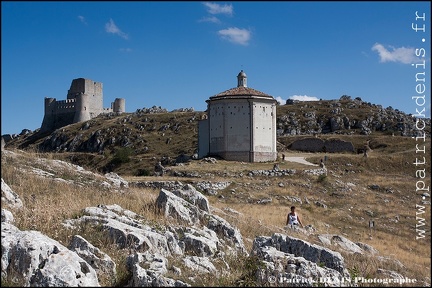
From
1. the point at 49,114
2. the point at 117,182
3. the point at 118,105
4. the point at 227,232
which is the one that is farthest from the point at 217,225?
the point at 118,105

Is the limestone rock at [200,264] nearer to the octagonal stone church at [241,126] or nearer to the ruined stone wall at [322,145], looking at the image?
the octagonal stone church at [241,126]

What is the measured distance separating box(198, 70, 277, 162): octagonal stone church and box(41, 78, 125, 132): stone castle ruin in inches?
2473

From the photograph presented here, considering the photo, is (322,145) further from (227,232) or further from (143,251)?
(143,251)

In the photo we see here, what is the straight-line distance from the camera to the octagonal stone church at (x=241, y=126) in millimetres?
47750

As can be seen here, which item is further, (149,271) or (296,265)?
(296,265)

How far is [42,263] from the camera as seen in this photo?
6086 mm

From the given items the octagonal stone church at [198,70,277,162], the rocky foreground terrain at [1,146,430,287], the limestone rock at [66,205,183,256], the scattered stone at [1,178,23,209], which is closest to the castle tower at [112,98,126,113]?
the octagonal stone church at [198,70,277,162]

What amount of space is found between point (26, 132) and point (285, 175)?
318 feet

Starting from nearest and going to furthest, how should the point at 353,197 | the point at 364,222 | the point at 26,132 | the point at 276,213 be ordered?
the point at 276,213 → the point at 364,222 → the point at 353,197 → the point at 26,132

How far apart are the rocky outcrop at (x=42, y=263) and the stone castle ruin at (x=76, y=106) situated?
10209 centimetres

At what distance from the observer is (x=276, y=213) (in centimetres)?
2470

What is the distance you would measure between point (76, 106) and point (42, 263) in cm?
10364

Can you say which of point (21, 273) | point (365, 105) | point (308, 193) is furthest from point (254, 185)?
point (365, 105)

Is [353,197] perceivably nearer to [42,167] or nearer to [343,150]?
[42,167]
